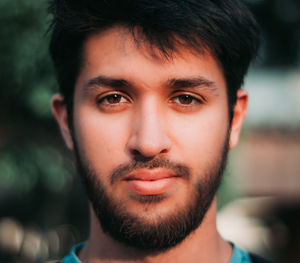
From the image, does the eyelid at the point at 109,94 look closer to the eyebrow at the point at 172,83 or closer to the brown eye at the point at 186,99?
the eyebrow at the point at 172,83

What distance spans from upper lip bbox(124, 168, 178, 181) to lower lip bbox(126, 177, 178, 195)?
1 centimetres

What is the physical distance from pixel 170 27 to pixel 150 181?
2.55ft

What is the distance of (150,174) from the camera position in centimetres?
205

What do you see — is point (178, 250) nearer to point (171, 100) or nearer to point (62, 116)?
point (171, 100)

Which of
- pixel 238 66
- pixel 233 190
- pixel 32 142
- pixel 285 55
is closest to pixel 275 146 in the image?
pixel 285 55

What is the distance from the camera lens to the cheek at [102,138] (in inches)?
83.4

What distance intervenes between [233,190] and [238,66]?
3274 mm

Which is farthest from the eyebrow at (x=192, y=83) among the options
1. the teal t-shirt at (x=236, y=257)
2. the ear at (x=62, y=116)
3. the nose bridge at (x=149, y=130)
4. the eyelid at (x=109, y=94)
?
the teal t-shirt at (x=236, y=257)

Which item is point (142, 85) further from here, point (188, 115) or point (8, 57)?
point (8, 57)

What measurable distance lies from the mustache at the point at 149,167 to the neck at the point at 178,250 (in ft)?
1.16

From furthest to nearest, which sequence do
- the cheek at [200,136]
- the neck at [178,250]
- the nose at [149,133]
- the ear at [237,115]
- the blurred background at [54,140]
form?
the blurred background at [54,140], the ear at [237,115], the neck at [178,250], the cheek at [200,136], the nose at [149,133]

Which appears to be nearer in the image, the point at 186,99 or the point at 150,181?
the point at 150,181

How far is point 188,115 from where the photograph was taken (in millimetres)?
2154

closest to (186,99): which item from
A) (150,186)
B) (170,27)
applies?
(170,27)
